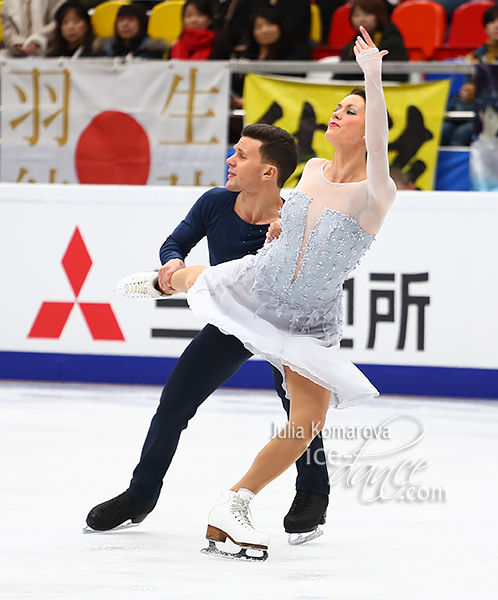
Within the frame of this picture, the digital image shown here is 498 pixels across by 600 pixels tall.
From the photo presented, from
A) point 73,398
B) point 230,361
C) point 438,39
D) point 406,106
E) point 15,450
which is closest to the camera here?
point 230,361

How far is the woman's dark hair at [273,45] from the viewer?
6148 mm

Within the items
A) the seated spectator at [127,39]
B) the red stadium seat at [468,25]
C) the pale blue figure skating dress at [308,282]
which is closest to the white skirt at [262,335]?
the pale blue figure skating dress at [308,282]

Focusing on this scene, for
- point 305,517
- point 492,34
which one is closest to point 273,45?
point 492,34

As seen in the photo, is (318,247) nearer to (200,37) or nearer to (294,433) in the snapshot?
(294,433)

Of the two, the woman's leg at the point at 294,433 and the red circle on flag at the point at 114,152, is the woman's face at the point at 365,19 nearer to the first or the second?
the red circle on flag at the point at 114,152

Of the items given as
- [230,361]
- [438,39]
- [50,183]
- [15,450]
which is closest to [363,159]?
[230,361]

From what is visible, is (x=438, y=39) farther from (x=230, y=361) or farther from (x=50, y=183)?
(x=230, y=361)

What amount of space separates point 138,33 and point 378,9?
75.0 inches

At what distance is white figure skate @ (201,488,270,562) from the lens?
2.21m

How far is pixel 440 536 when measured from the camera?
2484 mm

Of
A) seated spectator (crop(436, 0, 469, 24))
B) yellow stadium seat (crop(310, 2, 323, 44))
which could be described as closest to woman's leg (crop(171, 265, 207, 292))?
yellow stadium seat (crop(310, 2, 323, 44))

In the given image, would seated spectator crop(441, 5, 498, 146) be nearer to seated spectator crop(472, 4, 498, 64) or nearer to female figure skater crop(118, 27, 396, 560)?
seated spectator crop(472, 4, 498, 64)

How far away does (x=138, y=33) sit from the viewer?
22.2ft

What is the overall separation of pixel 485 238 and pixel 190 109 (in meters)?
2.08
